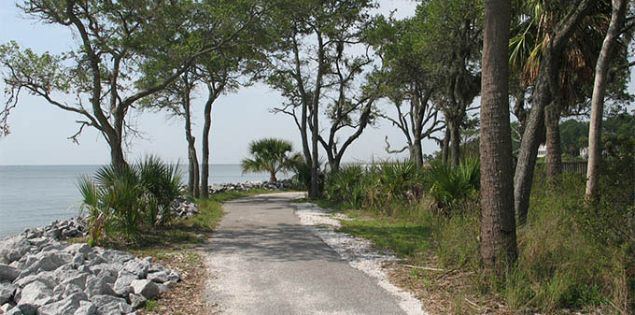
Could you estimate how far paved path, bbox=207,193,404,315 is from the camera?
21.0 ft

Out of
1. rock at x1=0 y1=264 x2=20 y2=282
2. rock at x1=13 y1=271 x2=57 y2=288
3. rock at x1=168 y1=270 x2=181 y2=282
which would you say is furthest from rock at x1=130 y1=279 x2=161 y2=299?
rock at x1=0 y1=264 x2=20 y2=282

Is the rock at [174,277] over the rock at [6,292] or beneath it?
over

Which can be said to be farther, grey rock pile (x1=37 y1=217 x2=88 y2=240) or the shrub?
the shrub

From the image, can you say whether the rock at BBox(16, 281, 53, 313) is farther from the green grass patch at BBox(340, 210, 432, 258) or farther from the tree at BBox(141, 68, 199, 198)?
the tree at BBox(141, 68, 199, 198)

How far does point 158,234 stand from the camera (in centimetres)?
1173

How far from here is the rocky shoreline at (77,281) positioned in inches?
239

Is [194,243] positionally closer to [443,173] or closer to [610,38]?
[443,173]

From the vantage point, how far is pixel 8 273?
7.82 m

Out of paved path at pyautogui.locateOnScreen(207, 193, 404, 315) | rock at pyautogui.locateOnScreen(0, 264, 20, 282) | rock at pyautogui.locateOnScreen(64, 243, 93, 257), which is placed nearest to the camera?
paved path at pyautogui.locateOnScreen(207, 193, 404, 315)

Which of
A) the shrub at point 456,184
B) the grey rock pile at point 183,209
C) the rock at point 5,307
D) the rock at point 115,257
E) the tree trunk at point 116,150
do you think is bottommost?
the rock at point 5,307

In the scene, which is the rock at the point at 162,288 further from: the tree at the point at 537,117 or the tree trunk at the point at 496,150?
the tree at the point at 537,117

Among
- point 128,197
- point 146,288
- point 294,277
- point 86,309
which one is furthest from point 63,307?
point 128,197

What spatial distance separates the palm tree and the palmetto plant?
21838 mm

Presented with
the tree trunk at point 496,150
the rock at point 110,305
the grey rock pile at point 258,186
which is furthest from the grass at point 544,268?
the grey rock pile at point 258,186
